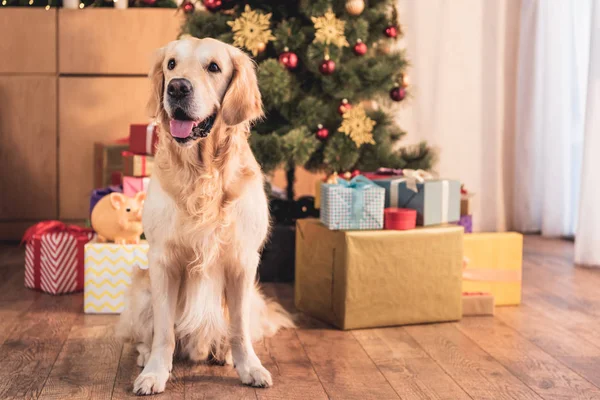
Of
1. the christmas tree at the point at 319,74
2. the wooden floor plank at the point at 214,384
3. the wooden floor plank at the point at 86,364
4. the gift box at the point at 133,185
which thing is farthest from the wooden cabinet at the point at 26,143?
the wooden floor plank at the point at 214,384

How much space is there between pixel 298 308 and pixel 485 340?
0.69 m

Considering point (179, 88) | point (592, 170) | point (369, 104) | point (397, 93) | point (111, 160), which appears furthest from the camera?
point (369, 104)

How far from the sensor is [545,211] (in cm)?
455

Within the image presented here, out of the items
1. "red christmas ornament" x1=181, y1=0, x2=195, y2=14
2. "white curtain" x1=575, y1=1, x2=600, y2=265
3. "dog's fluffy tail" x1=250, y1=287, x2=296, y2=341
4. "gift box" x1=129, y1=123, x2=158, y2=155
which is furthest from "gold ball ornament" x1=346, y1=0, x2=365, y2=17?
"dog's fluffy tail" x1=250, y1=287, x2=296, y2=341

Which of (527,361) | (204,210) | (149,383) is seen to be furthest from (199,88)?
(527,361)

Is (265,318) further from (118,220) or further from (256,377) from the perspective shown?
(118,220)

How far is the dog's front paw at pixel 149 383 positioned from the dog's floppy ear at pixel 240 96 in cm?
64

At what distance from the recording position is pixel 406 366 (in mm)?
2117

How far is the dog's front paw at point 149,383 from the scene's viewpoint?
72.6 inches

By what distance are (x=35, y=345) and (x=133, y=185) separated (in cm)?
86

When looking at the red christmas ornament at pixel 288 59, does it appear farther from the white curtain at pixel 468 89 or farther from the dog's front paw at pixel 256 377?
the white curtain at pixel 468 89

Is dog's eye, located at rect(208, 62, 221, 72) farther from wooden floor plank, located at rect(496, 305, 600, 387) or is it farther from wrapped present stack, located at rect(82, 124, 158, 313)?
wooden floor plank, located at rect(496, 305, 600, 387)

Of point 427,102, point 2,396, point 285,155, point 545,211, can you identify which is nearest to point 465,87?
point 427,102

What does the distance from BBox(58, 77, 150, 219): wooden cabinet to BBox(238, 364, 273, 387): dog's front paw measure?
239cm
